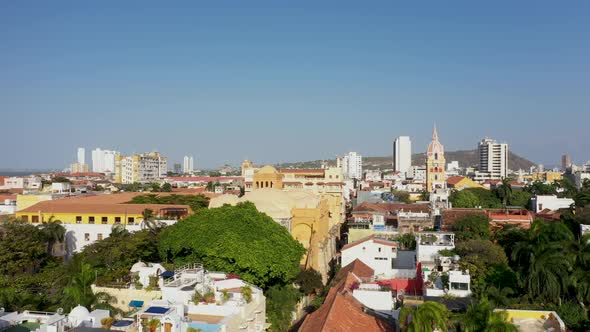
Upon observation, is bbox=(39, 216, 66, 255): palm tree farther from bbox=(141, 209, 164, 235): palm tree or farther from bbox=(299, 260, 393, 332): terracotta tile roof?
bbox=(299, 260, 393, 332): terracotta tile roof

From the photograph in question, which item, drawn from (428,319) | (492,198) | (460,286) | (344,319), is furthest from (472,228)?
(492,198)

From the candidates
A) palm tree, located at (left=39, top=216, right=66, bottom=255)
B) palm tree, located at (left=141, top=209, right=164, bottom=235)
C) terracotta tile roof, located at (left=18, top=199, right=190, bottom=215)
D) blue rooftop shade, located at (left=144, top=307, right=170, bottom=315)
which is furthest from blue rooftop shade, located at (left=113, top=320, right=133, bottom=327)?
terracotta tile roof, located at (left=18, top=199, right=190, bottom=215)

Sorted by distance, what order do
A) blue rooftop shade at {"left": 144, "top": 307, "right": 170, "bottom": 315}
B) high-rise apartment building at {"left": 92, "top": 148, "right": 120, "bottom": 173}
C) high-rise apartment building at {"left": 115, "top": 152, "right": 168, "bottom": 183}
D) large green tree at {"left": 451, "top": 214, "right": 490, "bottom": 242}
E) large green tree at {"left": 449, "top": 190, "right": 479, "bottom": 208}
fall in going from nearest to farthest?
blue rooftop shade at {"left": 144, "top": 307, "right": 170, "bottom": 315} → large green tree at {"left": 451, "top": 214, "right": 490, "bottom": 242} → large green tree at {"left": 449, "top": 190, "right": 479, "bottom": 208} → high-rise apartment building at {"left": 115, "top": 152, "right": 168, "bottom": 183} → high-rise apartment building at {"left": 92, "top": 148, "right": 120, "bottom": 173}

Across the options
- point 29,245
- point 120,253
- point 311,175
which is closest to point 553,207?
point 311,175

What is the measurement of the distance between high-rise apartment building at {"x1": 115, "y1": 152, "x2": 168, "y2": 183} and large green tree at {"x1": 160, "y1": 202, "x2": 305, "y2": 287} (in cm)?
9324

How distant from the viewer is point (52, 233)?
29.6 metres

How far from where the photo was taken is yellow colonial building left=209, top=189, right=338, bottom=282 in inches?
1170

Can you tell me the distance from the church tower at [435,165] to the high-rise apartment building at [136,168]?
65.1 m

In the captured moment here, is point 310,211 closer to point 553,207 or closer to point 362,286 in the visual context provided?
point 362,286

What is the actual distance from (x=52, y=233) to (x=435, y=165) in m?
56.8

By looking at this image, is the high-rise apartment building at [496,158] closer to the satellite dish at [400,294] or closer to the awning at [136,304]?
the satellite dish at [400,294]

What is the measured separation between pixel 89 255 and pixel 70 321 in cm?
1086

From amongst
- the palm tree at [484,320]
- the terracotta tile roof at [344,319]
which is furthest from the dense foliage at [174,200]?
the palm tree at [484,320]

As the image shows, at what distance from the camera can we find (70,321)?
48.3 feet
